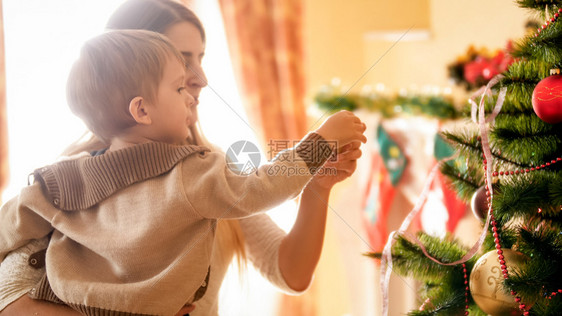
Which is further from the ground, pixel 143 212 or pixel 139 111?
pixel 139 111

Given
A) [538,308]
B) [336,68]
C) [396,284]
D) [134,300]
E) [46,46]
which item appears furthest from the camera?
[336,68]

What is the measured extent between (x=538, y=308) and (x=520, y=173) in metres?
0.17

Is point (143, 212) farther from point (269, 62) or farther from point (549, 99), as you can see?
point (269, 62)

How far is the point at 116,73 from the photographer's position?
0.79m

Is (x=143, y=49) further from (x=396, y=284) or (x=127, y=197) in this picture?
(x=396, y=284)

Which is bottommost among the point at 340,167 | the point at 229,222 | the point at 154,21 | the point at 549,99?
the point at 229,222

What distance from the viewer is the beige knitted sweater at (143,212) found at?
0.74m

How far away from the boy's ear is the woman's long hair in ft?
0.73

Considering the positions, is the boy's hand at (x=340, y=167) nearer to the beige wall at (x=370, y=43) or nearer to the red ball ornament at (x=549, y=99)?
the red ball ornament at (x=549, y=99)

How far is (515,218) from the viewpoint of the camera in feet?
2.32

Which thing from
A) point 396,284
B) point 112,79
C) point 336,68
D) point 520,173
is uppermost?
point 112,79

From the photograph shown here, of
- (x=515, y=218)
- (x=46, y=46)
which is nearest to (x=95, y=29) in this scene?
(x=46, y=46)

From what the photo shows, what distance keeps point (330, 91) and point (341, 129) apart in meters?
1.24

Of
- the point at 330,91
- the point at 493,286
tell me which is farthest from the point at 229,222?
the point at 330,91
